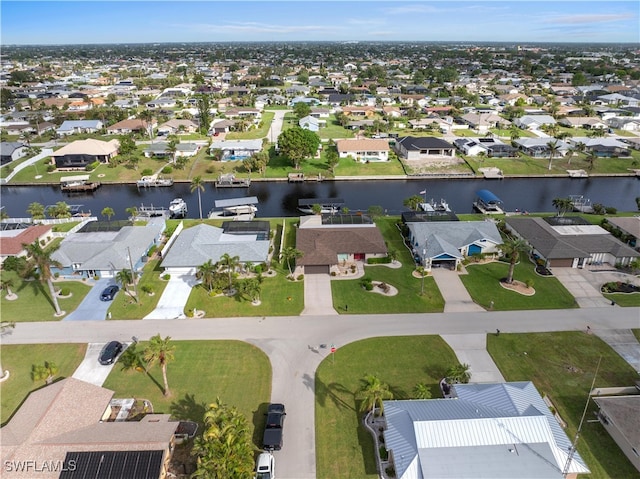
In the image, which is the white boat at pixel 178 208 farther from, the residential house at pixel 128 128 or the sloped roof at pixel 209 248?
the residential house at pixel 128 128

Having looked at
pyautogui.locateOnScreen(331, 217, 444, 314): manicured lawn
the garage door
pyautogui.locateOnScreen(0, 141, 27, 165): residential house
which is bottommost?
pyautogui.locateOnScreen(331, 217, 444, 314): manicured lawn

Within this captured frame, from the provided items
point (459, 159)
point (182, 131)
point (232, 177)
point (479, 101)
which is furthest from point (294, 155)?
point (479, 101)

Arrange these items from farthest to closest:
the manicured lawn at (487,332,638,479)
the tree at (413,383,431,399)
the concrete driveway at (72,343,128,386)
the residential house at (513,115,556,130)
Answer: the residential house at (513,115,556,130), the concrete driveway at (72,343,128,386), the tree at (413,383,431,399), the manicured lawn at (487,332,638,479)

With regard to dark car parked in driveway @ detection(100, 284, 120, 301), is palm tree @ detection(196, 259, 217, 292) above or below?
above

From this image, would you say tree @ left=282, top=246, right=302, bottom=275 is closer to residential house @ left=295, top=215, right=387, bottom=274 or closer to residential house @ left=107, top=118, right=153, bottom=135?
residential house @ left=295, top=215, right=387, bottom=274

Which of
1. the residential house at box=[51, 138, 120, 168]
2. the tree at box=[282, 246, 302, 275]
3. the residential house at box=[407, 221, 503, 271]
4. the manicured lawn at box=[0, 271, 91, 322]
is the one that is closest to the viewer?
the manicured lawn at box=[0, 271, 91, 322]

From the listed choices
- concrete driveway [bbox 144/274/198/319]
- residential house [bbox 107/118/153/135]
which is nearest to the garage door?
concrete driveway [bbox 144/274/198/319]
